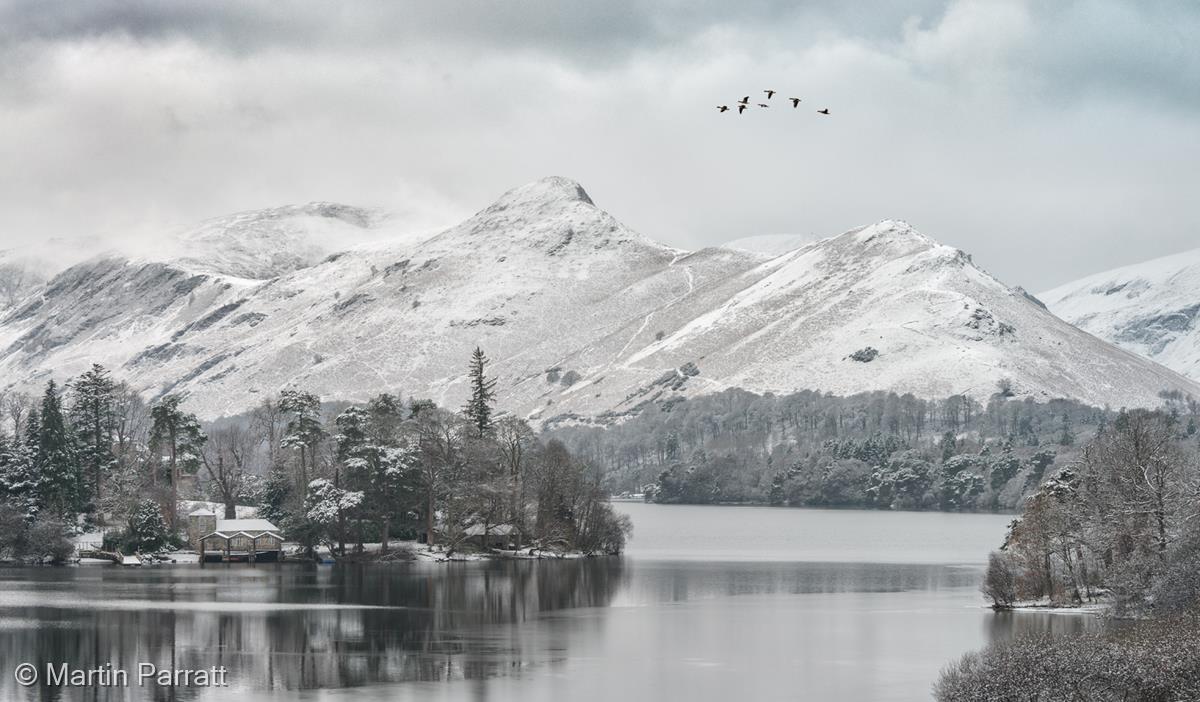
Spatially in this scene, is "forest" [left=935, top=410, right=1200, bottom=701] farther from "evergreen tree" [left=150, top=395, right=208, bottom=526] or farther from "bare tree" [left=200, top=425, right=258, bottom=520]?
"bare tree" [left=200, top=425, right=258, bottom=520]

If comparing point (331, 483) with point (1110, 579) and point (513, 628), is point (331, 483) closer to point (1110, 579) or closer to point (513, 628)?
point (513, 628)

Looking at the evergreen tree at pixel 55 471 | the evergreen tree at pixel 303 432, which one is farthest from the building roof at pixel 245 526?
the evergreen tree at pixel 55 471

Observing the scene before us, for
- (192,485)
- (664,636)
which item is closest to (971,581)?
(664,636)

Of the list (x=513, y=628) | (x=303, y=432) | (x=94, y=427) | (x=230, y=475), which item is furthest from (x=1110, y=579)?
(x=94, y=427)

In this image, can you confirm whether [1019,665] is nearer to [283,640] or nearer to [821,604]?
[283,640]

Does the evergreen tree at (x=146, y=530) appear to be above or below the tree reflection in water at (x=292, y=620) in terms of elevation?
above

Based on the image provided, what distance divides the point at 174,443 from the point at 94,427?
7852 mm

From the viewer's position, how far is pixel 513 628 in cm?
7831

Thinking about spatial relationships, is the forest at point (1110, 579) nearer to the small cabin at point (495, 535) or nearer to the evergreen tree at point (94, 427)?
the small cabin at point (495, 535)

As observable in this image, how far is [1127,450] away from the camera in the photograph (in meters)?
88.0

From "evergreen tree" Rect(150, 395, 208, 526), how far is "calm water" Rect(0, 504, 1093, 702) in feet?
55.8

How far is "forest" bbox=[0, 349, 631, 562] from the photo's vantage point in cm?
12550

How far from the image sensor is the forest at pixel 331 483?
126m

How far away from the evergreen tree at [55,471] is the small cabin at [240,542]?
34.5 ft
